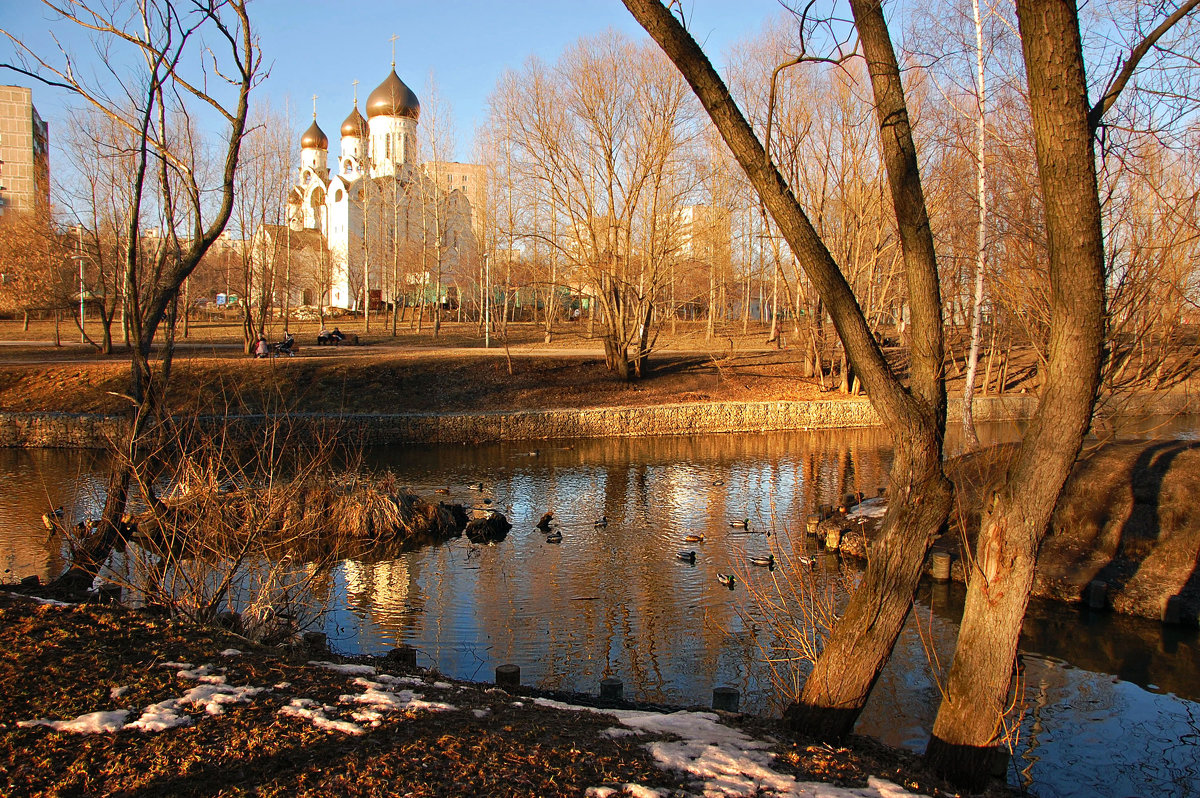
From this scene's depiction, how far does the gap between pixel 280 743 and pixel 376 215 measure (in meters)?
58.7

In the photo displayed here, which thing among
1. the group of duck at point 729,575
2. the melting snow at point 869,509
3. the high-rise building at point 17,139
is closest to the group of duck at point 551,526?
the group of duck at point 729,575

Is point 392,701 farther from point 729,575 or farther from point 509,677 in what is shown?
point 729,575

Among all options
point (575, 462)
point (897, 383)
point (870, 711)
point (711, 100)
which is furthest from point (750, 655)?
point (575, 462)

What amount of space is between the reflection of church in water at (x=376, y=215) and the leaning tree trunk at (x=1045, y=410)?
150 ft

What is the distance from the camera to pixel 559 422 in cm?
2528

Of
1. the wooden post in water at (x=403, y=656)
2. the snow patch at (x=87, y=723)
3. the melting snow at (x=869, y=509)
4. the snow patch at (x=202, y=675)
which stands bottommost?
the melting snow at (x=869, y=509)

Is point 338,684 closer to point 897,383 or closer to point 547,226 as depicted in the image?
point 897,383

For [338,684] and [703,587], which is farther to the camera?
[703,587]

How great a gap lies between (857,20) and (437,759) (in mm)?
4814

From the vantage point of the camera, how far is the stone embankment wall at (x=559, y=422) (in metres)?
21.3

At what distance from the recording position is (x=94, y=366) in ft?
84.2

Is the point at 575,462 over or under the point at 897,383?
under

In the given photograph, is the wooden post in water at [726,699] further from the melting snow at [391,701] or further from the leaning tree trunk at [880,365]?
the melting snow at [391,701]

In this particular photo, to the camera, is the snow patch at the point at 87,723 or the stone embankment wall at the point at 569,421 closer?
the snow patch at the point at 87,723
